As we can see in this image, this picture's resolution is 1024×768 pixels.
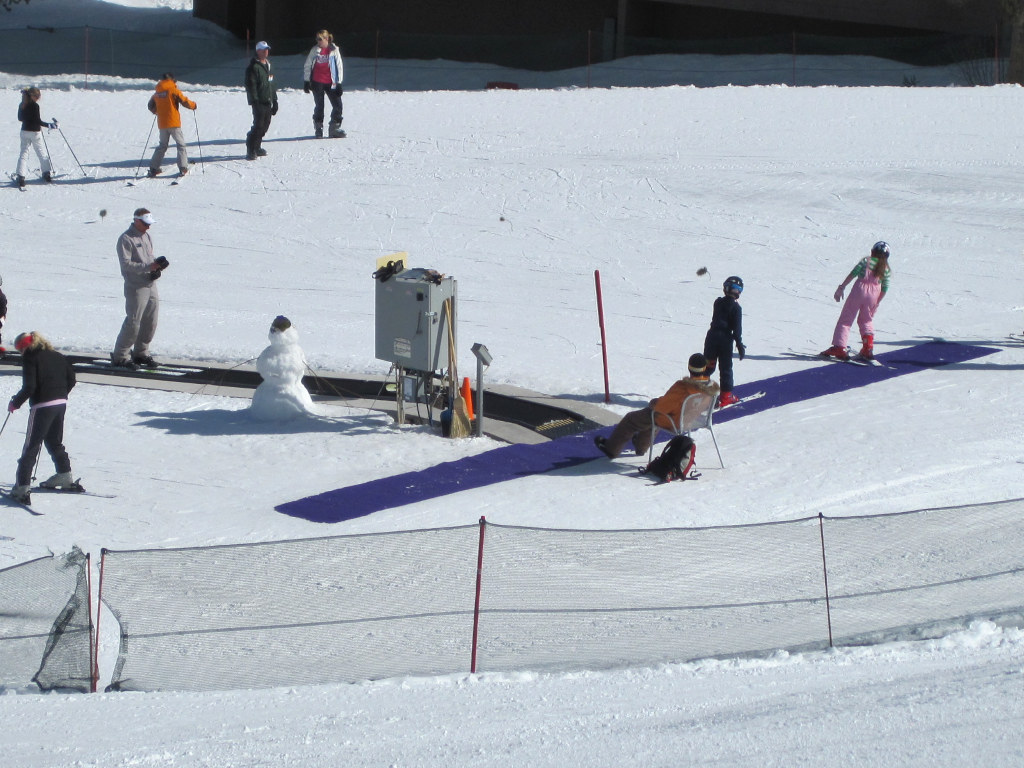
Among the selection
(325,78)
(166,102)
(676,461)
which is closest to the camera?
(676,461)

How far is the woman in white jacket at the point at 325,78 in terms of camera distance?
21.7m

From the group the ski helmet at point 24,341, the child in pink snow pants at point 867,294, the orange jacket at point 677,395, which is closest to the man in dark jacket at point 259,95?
the child in pink snow pants at point 867,294

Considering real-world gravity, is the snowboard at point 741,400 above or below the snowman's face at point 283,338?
below

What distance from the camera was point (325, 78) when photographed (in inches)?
861

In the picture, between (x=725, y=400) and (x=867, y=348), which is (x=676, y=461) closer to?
(x=725, y=400)

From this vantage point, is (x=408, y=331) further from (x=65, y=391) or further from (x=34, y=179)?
(x=34, y=179)

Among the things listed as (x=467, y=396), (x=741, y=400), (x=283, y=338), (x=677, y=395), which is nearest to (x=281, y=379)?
(x=283, y=338)

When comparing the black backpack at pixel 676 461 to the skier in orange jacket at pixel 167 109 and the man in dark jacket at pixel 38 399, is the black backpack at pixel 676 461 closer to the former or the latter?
the man in dark jacket at pixel 38 399

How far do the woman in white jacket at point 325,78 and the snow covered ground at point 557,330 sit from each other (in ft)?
2.11

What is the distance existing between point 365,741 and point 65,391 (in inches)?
191

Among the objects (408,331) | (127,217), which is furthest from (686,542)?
(127,217)

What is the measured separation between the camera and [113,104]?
2467 cm

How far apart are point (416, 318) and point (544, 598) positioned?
496 centimetres

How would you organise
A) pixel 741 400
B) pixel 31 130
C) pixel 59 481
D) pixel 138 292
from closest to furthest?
pixel 59 481 → pixel 741 400 → pixel 138 292 → pixel 31 130
